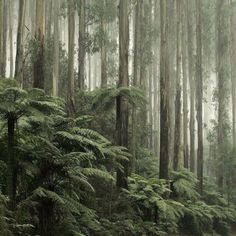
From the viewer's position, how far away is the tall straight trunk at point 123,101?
11.6 m

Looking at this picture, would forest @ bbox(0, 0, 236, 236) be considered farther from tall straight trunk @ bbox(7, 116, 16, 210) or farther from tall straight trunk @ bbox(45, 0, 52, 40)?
tall straight trunk @ bbox(45, 0, 52, 40)

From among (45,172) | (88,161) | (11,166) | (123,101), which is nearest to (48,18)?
(123,101)

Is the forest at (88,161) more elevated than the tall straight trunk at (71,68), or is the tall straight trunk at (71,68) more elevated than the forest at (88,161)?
the tall straight trunk at (71,68)

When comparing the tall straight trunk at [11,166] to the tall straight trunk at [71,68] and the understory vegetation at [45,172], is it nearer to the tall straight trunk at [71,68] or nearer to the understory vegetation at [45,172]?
the understory vegetation at [45,172]

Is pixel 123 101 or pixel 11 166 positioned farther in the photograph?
pixel 123 101

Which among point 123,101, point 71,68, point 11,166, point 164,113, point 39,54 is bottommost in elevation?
point 11,166

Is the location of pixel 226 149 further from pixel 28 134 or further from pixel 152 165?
pixel 28 134

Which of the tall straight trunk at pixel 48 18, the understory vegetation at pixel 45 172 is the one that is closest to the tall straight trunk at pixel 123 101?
the understory vegetation at pixel 45 172

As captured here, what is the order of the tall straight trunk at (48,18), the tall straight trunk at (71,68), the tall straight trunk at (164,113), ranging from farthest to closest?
the tall straight trunk at (48,18), the tall straight trunk at (71,68), the tall straight trunk at (164,113)

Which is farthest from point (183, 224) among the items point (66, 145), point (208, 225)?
point (66, 145)

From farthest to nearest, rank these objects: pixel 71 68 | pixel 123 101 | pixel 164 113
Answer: pixel 71 68, pixel 164 113, pixel 123 101

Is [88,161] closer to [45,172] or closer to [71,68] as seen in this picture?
[45,172]

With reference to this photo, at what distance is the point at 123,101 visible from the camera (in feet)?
40.7

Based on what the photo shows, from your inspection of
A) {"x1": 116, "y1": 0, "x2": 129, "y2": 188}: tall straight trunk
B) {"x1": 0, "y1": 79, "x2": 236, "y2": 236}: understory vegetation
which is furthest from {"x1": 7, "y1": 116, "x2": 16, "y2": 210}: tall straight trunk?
{"x1": 116, "y1": 0, "x2": 129, "y2": 188}: tall straight trunk
